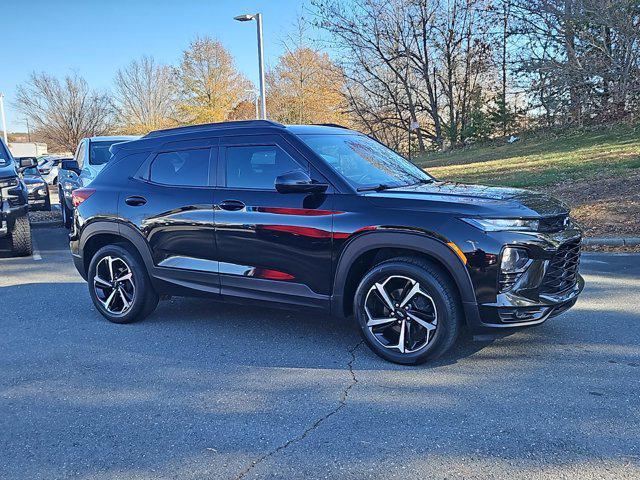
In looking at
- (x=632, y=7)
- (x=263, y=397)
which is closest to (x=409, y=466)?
(x=263, y=397)

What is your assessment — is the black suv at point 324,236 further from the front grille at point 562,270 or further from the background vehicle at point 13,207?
the background vehicle at point 13,207

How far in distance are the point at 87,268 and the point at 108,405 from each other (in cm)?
248

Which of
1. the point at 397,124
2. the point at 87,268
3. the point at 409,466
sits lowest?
→ the point at 409,466

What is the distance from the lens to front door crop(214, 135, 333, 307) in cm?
436

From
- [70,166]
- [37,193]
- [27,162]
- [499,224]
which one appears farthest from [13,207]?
[499,224]

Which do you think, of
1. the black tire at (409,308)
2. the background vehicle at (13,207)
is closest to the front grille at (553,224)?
the black tire at (409,308)

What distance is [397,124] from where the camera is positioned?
116ft

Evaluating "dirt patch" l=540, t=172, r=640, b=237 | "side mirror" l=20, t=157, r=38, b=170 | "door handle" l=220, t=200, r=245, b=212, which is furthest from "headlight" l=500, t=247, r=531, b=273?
"side mirror" l=20, t=157, r=38, b=170

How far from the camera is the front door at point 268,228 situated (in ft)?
14.3

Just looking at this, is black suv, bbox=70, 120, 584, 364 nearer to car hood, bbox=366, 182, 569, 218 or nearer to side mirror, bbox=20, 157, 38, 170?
car hood, bbox=366, 182, 569, 218

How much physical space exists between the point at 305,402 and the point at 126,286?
104 inches

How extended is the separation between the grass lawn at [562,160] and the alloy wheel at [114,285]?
32.0 ft

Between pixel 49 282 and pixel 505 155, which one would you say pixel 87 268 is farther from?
pixel 505 155

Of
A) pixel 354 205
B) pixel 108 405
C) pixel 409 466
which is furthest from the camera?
pixel 354 205
